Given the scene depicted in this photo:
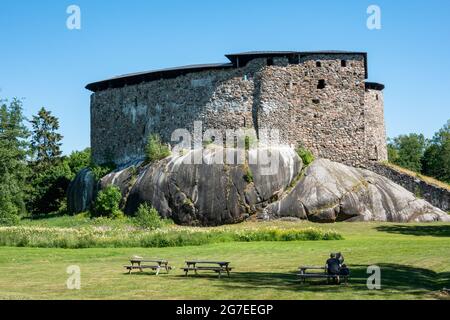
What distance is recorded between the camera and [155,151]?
2484 inches

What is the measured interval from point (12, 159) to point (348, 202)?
3554 cm

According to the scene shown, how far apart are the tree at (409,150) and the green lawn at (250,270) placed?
51.5m

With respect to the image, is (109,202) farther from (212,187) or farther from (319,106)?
→ (319,106)

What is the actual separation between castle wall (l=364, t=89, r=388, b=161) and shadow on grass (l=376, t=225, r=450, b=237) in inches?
716

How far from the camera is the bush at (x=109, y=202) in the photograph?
6169 centimetres

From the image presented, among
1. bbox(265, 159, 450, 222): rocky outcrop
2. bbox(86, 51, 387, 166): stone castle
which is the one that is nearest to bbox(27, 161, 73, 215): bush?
bbox(86, 51, 387, 166): stone castle

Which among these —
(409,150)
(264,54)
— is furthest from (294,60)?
(409,150)

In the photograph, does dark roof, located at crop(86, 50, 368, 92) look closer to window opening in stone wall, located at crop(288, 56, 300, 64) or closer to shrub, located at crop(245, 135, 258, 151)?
window opening in stone wall, located at crop(288, 56, 300, 64)

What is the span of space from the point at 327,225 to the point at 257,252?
58.3 ft

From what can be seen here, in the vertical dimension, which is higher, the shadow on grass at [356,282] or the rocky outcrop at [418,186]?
the rocky outcrop at [418,186]

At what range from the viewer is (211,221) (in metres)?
56.2

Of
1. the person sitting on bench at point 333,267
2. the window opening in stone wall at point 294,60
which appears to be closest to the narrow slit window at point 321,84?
the window opening in stone wall at point 294,60

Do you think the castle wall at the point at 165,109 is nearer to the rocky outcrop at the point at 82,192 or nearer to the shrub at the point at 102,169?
the shrub at the point at 102,169

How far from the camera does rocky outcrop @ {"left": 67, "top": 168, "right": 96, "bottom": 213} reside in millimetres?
67375
